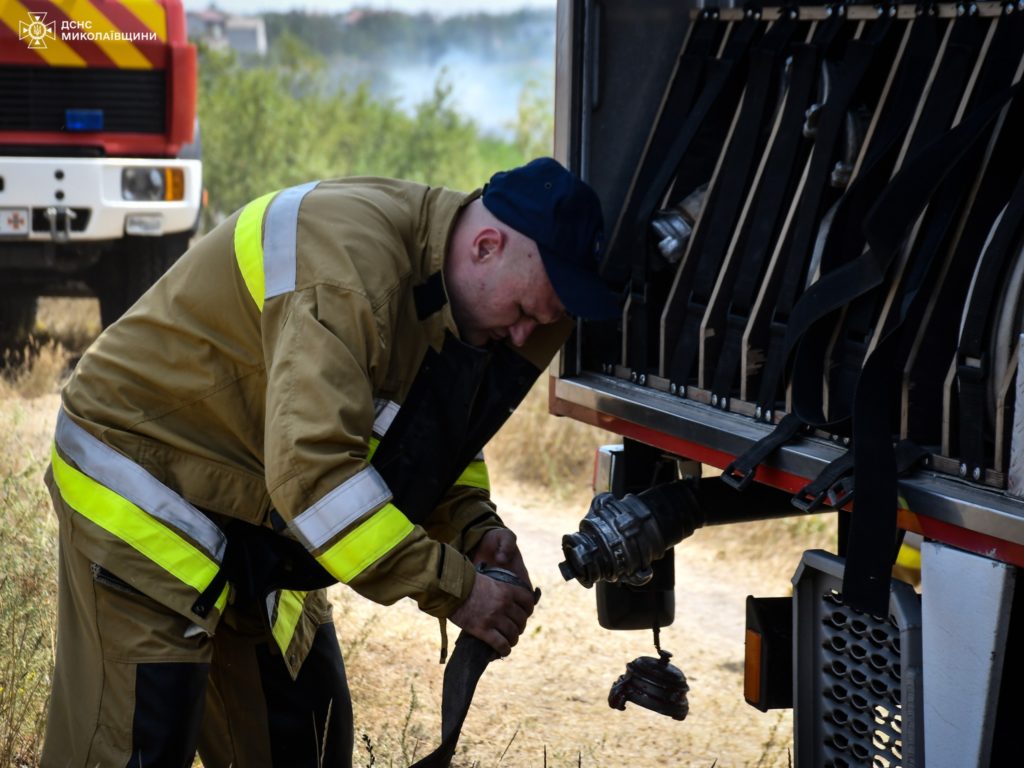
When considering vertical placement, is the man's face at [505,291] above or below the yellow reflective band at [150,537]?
above

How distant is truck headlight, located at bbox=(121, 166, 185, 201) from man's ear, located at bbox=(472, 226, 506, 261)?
15.4ft

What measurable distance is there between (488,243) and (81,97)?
484 centimetres

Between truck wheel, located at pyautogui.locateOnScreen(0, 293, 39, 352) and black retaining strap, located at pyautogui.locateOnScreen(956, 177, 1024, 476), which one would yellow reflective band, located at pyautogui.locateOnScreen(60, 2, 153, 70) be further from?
black retaining strap, located at pyautogui.locateOnScreen(956, 177, 1024, 476)

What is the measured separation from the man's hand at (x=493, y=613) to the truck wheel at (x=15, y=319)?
6270mm

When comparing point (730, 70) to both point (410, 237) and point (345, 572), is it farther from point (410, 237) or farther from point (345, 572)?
point (345, 572)

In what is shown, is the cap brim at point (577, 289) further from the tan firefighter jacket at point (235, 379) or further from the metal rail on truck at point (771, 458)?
the metal rail on truck at point (771, 458)

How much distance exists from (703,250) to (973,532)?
1134 mm

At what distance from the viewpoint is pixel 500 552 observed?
303cm

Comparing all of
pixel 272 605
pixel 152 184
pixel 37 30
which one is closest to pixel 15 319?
pixel 152 184

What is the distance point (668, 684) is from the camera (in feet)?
11.2

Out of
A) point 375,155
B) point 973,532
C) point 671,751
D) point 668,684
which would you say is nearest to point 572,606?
point 671,751

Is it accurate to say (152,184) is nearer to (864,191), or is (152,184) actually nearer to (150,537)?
(150,537)

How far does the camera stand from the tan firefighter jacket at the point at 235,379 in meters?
2.54

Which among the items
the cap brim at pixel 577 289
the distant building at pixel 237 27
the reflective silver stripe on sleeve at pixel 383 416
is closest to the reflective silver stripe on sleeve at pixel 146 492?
the reflective silver stripe on sleeve at pixel 383 416
